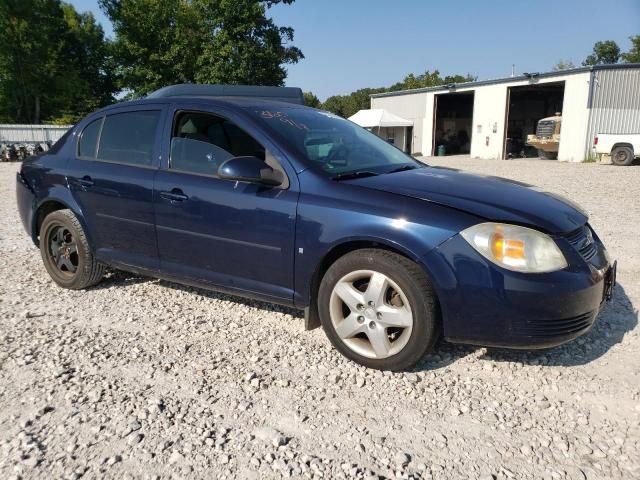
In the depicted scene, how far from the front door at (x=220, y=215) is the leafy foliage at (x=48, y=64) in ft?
140

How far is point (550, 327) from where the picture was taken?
276 cm

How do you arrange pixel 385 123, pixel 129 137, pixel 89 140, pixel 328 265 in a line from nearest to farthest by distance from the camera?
pixel 328 265 < pixel 129 137 < pixel 89 140 < pixel 385 123

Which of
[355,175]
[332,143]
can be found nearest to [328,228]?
[355,175]

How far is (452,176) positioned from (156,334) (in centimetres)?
240

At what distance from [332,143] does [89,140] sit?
2.19 metres

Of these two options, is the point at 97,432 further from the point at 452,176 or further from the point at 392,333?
the point at 452,176

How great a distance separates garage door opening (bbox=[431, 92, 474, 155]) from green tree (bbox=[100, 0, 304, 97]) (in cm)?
1052

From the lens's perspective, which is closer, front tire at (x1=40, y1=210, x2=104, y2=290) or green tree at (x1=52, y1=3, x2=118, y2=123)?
front tire at (x1=40, y1=210, x2=104, y2=290)

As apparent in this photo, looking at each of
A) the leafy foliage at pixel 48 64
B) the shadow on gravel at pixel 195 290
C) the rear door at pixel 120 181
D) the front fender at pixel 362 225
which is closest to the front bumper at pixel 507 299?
the front fender at pixel 362 225

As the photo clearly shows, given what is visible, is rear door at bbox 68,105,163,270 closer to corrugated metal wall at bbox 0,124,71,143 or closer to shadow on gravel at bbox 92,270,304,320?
shadow on gravel at bbox 92,270,304,320

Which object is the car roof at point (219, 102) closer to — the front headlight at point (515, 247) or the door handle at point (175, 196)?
the door handle at point (175, 196)

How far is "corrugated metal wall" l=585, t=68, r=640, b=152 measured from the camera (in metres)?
23.4

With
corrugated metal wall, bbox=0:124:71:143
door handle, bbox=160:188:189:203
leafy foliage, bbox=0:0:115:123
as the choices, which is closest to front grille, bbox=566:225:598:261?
door handle, bbox=160:188:189:203

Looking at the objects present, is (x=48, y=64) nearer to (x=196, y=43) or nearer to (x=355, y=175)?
(x=196, y=43)
